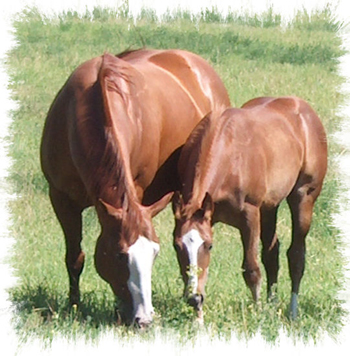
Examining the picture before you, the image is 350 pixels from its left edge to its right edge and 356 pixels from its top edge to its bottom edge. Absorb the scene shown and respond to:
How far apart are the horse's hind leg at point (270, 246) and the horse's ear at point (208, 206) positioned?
1470 mm

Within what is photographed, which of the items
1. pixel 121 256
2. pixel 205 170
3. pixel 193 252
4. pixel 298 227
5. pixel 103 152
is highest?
pixel 103 152

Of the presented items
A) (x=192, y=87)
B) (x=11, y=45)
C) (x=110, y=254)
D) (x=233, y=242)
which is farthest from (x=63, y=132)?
(x=233, y=242)

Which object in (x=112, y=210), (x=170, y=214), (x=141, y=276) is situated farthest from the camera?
(x=170, y=214)

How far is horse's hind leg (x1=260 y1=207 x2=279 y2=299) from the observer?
717cm

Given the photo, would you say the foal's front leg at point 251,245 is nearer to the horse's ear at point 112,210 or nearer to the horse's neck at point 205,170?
the horse's neck at point 205,170

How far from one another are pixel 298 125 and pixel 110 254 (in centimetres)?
237

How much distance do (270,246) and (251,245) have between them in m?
0.95

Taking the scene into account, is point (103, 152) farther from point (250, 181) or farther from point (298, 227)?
point (298, 227)

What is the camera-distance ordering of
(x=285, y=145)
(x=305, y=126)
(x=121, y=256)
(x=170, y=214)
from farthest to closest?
1. (x=170, y=214)
2. (x=305, y=126)
3. (x=285, y=145)
4. (x=121, y=256)

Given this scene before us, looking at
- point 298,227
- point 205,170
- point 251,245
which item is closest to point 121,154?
point 205,170

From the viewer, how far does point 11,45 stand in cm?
620

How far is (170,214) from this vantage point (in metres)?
8.90

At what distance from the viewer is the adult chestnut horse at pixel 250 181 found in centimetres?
562

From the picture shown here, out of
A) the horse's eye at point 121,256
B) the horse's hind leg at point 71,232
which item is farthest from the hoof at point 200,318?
A: the horse's hind leg at point 71,232
